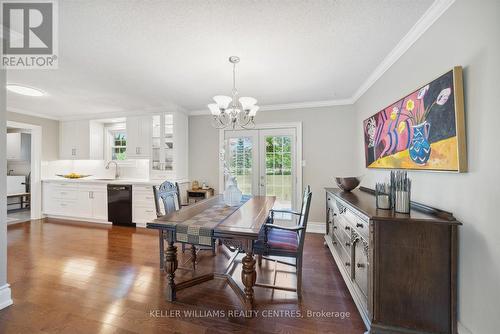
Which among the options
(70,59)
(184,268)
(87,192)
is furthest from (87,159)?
(184,268)

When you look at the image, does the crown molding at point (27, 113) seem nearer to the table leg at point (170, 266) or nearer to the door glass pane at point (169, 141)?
the door glass pane at point (169, 141)

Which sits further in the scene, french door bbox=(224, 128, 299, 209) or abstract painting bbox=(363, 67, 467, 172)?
french door bbox=(224, 128, 299, 209)

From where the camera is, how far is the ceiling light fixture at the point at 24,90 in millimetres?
3008

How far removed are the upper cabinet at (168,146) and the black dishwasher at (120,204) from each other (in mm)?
634

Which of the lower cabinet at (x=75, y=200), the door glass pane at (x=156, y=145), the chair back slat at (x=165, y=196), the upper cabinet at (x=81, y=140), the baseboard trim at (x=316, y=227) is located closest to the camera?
the chair back slat at (x=165, y=196)

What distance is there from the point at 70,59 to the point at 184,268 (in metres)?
2.79

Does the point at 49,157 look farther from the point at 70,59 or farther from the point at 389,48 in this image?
the point at 389,48

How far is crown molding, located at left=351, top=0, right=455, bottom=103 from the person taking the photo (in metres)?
1.51

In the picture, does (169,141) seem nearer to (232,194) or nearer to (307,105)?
(232,194)

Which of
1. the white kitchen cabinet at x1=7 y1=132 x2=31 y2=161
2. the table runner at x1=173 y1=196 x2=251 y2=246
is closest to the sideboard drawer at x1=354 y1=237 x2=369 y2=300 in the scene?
the table runner at x1=173 y1=196 x2=251 y2=246

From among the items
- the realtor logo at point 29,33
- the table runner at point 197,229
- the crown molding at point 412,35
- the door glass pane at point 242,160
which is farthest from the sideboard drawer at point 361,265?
the realtor logo at point 29,33

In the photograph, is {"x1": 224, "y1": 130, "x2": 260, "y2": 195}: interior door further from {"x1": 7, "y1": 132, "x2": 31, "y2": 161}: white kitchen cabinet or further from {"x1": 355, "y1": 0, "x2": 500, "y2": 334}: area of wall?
{"x1": 7, "y1": 132, "x2": 31, "y2": 161}: white kitchen cabinet

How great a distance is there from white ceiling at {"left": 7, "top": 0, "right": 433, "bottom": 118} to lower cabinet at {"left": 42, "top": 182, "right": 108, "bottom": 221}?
2101 mm

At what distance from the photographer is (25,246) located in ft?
10.2
